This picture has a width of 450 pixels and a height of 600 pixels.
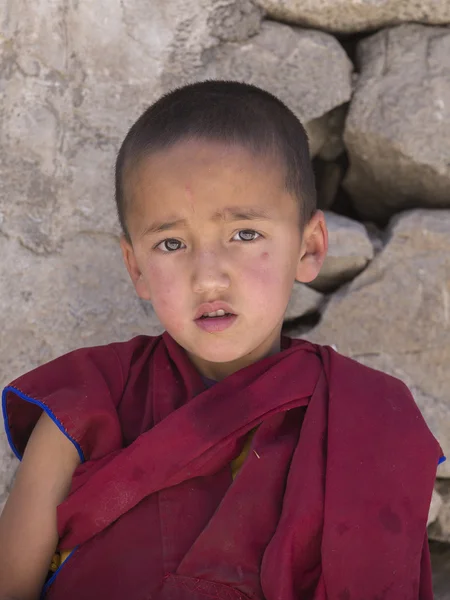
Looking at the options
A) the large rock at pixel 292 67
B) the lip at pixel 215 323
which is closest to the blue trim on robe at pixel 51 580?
the lip at pixel 215 323

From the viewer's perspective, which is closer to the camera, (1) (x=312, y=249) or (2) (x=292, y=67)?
(1) (x=312, y=249)

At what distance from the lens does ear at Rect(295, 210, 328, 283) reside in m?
1.73

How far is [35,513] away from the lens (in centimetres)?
156

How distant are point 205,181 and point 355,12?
2.71 ft

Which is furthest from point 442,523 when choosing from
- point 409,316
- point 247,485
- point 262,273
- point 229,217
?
point 229,217

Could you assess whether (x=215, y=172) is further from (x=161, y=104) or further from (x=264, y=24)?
(x=264, y=24)

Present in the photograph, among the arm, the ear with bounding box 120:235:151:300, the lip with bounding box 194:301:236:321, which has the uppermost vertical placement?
the lip with bounding box 194:301:236:321

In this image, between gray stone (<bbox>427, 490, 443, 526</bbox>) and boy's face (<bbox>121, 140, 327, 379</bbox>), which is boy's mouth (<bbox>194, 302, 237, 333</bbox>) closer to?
boy's face (<bbox>121, 140, 327, 379</bbox>)

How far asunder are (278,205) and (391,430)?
1.48 feet

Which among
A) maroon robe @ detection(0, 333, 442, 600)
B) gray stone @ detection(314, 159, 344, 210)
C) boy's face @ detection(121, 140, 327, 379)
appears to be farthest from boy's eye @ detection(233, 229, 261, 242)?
gray stone @ detection(314, 159, 344, 210)

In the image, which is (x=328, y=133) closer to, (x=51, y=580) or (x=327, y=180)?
(x=327, y=180)

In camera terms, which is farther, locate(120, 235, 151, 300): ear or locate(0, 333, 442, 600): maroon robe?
locate(120, 235, 151, 300): ear

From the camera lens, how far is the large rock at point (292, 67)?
207cm

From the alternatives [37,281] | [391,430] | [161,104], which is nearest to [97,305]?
[37,281]
